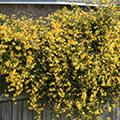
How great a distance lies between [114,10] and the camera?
3.49m

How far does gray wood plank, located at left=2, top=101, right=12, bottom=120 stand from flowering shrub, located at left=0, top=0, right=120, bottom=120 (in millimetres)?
207

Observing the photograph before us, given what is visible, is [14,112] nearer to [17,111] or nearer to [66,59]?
[17,111]

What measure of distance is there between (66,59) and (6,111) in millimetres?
1148

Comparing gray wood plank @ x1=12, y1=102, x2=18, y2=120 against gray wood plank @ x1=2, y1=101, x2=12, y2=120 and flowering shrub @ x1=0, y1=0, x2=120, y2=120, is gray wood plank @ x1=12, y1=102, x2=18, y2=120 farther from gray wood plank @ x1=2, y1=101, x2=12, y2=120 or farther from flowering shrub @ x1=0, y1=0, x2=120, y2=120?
flowering shrub @ x1=0, y1=0, x2=120, y2=120

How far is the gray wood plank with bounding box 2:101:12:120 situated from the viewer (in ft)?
9.99

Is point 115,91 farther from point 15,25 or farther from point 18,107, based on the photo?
point 15,25

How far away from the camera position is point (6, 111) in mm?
3068

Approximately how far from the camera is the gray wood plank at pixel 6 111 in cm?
305

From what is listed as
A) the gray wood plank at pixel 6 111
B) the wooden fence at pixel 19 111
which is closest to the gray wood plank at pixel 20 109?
the wooden fence at pixel 19 111

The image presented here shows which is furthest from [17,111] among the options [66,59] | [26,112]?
[66,59]

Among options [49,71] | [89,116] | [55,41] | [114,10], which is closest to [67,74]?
[49,71]

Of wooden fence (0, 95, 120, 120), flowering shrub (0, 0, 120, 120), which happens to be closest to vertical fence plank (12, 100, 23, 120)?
wooden fence (0, 95, 120, 120)

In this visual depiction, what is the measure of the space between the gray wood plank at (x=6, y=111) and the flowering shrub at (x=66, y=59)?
8.1 inches

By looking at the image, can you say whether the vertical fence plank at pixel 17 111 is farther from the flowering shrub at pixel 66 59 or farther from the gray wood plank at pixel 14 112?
the flowering shrub at pixel 66 59
